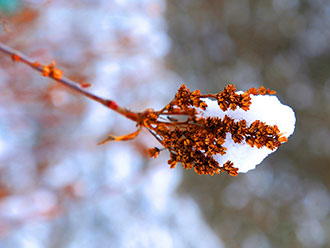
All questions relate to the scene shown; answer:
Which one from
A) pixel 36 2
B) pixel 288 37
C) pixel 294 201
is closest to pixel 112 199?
pixel 294 201

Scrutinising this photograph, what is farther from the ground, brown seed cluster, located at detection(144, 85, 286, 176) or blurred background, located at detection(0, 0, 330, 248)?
blurred background, located at detection(0, 0, 330, 248)

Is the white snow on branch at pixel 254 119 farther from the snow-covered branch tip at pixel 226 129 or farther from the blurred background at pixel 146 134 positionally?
the blurred background at pixel 146 134

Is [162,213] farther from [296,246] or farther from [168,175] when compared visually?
[296,246]

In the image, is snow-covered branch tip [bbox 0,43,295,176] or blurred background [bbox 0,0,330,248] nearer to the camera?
snow-covered branch tip [bbox 0,43,295,176]

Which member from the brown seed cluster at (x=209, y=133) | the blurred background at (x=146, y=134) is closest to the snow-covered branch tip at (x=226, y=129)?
the brown seed cluster at (x=209, y=133)

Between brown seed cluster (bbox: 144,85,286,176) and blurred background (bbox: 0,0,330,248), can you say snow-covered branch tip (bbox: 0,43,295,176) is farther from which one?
blurred background (bbox: 0,0,330,248)

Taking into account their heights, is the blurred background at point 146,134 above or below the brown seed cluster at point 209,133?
above

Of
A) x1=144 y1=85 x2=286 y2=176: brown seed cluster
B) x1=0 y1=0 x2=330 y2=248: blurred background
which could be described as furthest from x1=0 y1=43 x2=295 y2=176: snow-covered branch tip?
x1=0 y1=0 x2=330 y2=248: blurred background
